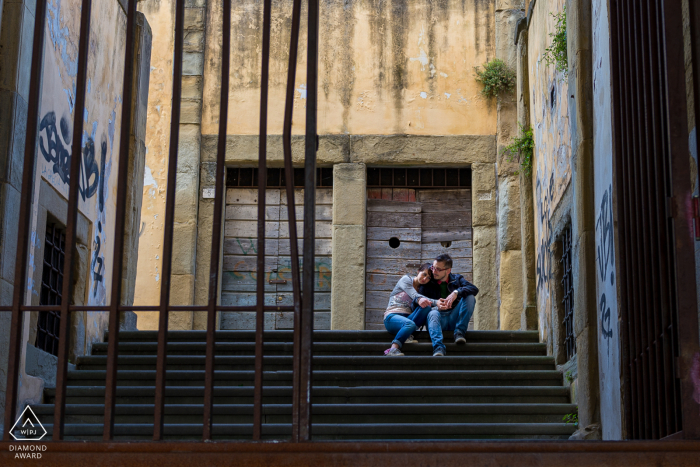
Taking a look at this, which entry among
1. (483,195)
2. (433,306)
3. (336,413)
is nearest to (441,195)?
(483,195)

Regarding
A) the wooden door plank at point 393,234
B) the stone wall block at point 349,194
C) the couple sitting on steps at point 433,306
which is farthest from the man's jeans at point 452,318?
the wooden door plank at point 393,234

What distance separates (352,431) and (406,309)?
263 centimetres

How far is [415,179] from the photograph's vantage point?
47.8 ft

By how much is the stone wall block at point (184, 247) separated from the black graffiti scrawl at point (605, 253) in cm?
818

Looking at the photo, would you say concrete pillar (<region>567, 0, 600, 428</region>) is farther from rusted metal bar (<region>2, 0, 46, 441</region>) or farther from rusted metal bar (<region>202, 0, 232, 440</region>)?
rusted metal bar (<region>2, 0, 46, 441</region>)

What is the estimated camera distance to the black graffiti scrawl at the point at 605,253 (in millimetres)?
6254

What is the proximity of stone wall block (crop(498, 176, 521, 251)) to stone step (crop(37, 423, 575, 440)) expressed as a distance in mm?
6110

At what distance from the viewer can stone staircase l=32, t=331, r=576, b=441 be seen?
735 centimetres

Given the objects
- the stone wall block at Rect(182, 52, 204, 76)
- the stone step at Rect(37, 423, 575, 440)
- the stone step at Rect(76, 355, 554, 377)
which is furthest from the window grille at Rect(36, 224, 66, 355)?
the stone wall block at Rect(182, 52, 204, 76)

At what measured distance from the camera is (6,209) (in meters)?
7.08

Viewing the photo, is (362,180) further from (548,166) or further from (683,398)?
(683,398)

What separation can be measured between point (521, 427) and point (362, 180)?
284 inches

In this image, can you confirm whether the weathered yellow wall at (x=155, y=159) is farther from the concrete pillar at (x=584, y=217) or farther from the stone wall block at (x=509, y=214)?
the concrete pillar at (x=584, y=217)

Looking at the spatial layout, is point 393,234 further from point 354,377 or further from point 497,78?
point 354,377
